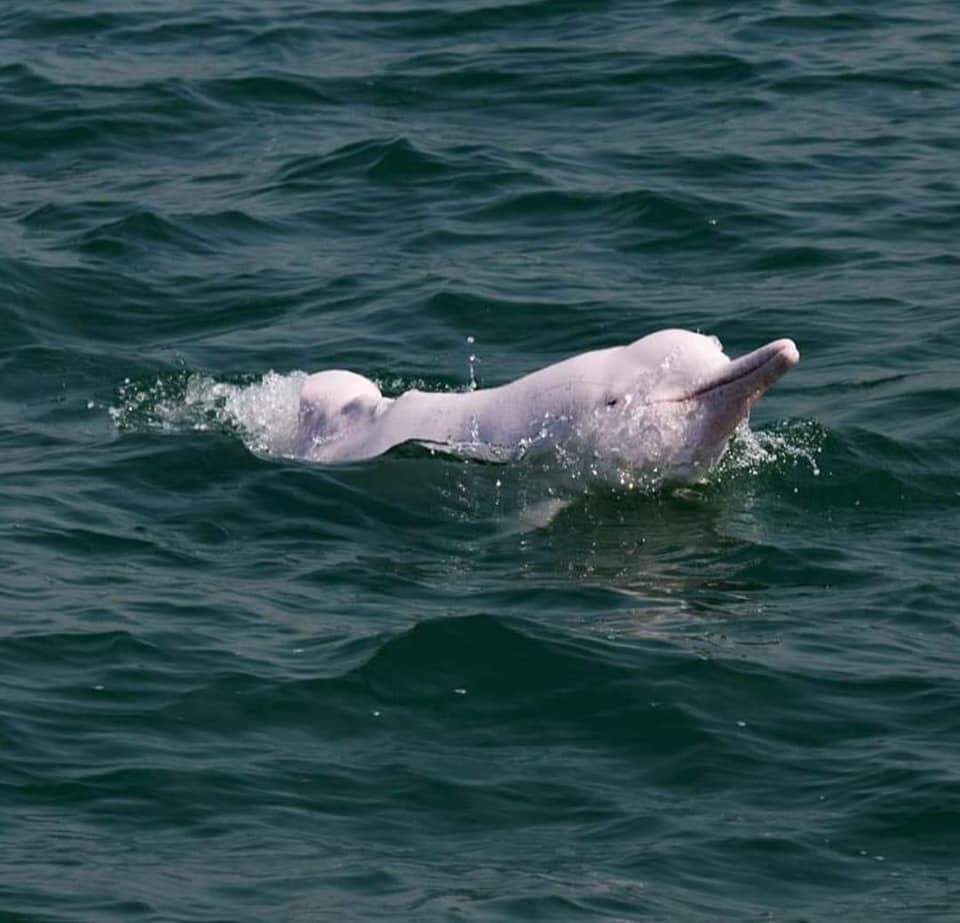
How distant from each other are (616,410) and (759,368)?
3.41 feet

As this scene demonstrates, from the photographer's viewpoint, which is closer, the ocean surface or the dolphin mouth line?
the ocean surface

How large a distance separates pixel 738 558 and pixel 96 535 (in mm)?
3589

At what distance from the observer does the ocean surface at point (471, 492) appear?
33.3 feet

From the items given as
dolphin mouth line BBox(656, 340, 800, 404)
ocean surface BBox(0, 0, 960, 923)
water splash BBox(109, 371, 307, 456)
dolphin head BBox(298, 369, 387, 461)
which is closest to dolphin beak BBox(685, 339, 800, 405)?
dolphin mouth line BBox(656, 340, 800, 404)

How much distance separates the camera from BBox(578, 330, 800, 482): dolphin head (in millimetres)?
13930

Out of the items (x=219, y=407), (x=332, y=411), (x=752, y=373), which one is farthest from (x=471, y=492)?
(x=219, y=407)

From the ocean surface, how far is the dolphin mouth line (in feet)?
2.63

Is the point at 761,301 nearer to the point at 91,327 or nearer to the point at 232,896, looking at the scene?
the point at 91,327

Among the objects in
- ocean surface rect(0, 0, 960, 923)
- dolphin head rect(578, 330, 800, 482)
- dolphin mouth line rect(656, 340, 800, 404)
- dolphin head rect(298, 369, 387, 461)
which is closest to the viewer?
ocean surface rect(0, 0, 960, 923)

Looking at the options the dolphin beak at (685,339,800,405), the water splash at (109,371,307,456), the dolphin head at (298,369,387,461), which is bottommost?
the water splash at (109,371,307,456)

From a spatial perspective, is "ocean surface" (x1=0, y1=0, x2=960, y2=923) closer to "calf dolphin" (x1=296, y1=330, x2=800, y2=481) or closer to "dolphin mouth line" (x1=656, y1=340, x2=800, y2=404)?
"calf dolphin" (x1=296, y1=330, x2=800, y2=481)

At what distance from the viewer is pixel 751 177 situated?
21422 millimetres

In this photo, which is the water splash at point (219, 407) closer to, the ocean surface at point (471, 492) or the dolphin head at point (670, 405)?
the ocean surface at point (471, 492)

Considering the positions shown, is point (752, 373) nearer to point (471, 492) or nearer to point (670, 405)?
point (670, 405)
